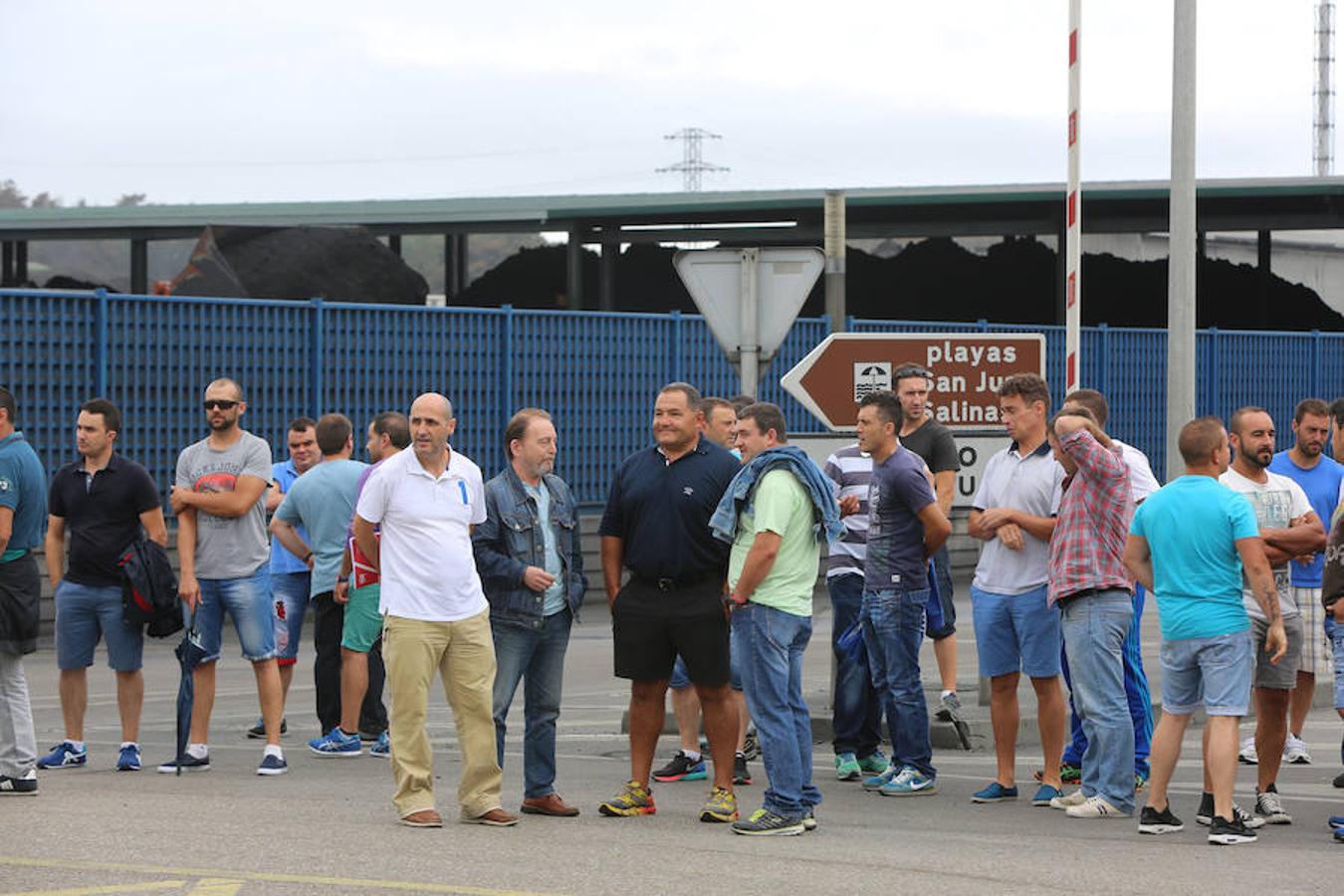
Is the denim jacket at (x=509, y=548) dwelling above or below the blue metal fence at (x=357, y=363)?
below

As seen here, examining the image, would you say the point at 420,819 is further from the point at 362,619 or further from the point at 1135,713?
the point at 1135,713

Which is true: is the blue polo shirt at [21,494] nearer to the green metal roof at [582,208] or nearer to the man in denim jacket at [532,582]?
the man in denim jacket at [532,582]

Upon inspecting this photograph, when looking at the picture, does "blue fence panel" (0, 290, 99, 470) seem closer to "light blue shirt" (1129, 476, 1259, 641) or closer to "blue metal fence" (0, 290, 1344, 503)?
"blue metal fence" (0, 290, 1344, 503)

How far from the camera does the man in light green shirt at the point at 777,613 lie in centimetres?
904

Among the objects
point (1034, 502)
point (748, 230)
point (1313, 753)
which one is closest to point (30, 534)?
point (1034, 502)

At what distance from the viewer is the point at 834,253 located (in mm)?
13055

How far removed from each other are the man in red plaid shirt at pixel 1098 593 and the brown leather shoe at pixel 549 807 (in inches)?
90.0

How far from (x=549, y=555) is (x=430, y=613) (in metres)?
0.65

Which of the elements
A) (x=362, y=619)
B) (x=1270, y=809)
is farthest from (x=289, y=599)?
(x=1270, y=809)

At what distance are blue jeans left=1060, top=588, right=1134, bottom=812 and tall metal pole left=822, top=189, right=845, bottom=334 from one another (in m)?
3.83

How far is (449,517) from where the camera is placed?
9.33m

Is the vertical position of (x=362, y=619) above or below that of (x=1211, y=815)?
above

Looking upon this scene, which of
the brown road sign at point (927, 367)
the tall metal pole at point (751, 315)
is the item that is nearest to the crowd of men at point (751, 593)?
the brown road sign at point (927, 367)

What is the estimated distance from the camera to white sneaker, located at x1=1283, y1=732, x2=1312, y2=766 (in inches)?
449
